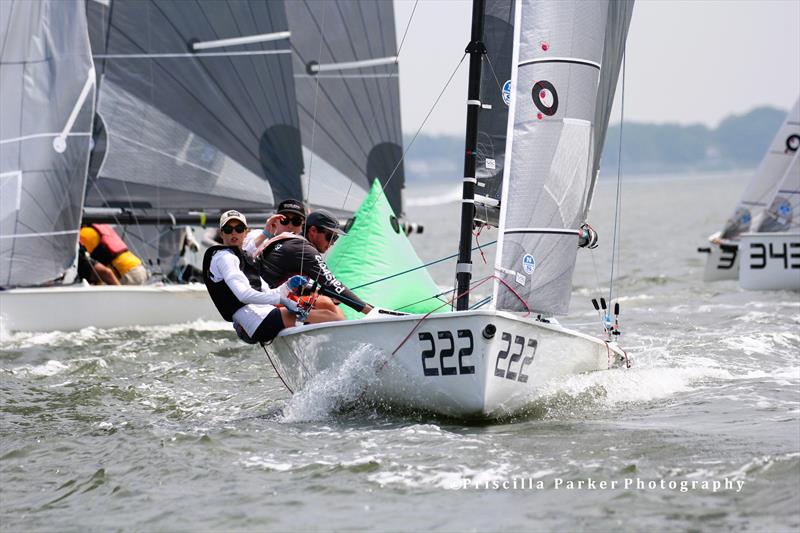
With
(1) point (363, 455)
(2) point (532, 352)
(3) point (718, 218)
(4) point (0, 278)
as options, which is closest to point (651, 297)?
(4) point (0, 278)

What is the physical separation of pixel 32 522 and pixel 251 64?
28.0 feet

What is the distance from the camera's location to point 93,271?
11.3 m

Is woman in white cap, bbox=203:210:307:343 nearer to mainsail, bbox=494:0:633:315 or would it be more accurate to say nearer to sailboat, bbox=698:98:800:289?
mainsail, bbox=494:0:633:315

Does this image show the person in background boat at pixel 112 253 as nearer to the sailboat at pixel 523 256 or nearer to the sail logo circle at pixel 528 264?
the sailboat at pixel 523 256

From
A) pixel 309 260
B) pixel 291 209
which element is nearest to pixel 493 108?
pixel 291 209

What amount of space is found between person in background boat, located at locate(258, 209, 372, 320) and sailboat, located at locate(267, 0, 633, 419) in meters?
0.34

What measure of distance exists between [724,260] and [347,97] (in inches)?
198

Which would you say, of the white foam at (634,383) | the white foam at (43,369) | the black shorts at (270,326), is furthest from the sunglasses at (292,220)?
the white foam at (43,369)

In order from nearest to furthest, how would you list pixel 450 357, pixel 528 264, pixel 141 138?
pixel 450 357, pixel 528 264, pixel 141 138

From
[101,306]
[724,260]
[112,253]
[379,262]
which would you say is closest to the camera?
[379,262]

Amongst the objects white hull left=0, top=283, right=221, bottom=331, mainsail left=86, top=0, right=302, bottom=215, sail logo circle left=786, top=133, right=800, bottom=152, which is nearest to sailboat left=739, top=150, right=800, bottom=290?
sail logo circle left=786, top=133, right=800, bottom=152

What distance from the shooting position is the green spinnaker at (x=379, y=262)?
25.0 ft

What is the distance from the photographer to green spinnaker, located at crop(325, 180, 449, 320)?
300 inches

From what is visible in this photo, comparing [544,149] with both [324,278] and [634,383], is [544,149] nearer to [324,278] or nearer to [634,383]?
[324,278]
